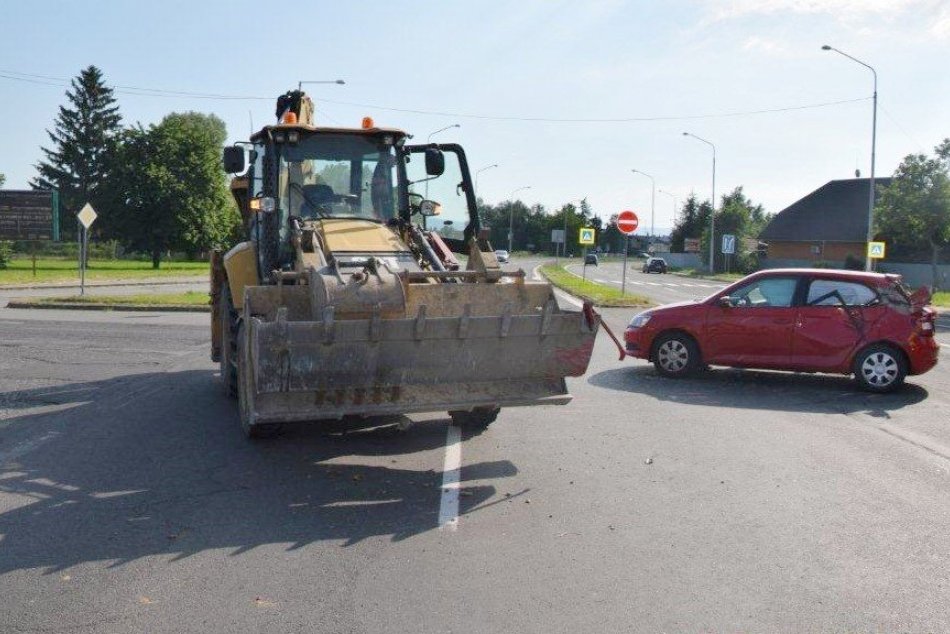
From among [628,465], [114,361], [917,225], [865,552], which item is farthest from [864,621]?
[917,225]

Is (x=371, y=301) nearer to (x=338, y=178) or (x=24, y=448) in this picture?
(x=338, y=178)

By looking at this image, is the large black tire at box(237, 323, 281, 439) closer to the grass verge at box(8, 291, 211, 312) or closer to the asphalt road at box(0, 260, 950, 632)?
the asphalt road at box(0, 260, 950, 632)

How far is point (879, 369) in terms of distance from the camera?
38.0ft

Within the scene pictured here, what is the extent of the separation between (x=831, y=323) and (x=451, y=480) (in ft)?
22.2

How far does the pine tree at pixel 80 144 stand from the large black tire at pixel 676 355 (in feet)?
250

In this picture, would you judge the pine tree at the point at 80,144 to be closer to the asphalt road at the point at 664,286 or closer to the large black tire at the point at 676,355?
the asphalt road at the point at 664,286

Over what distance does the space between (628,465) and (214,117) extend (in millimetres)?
109021

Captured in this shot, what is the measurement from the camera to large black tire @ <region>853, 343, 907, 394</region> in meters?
11.5

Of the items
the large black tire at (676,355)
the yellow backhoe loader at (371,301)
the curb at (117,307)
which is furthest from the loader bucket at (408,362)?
the curb at (117,307)

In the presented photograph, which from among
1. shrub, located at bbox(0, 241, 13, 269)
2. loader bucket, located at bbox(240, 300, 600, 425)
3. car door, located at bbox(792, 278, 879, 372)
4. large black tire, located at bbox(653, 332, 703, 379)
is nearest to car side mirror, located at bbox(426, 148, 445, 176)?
loader bucket, located at bbox(240, 300, 600, 425)

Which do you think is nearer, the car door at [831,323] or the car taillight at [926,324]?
the car taillight at [926,324]

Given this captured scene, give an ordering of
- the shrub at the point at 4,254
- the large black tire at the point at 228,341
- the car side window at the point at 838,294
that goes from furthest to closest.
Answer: the shrub at the point at 4,254, the car side window at the point at 838,294, the large black tire at the point at 228,341

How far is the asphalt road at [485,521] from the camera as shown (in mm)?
4492

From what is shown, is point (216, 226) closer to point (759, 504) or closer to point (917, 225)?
point (917, 225)
